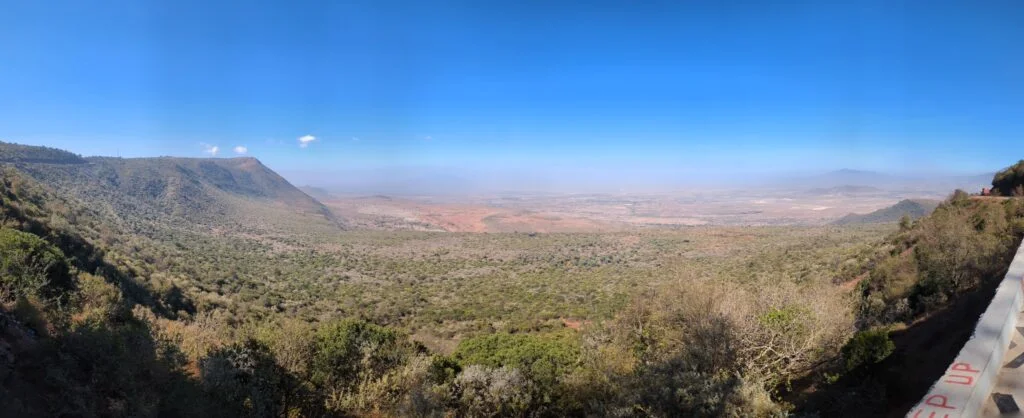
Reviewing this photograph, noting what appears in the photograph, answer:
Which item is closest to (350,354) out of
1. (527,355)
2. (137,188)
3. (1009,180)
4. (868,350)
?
(527,355)

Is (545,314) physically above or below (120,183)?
below

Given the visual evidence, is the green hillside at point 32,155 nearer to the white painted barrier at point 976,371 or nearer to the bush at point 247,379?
the bush at point 247,379

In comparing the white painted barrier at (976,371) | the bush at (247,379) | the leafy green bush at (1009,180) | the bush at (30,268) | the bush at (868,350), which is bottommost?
the bush at (247,379)

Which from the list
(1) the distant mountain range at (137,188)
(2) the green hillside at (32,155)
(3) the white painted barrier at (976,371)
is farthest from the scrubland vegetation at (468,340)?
(2) the green hillside at (32,155)

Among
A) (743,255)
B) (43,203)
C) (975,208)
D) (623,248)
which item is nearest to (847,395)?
(975,208)

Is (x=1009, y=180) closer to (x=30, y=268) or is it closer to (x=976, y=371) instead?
(x=976, y=371)

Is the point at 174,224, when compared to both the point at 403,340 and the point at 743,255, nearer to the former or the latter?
the point at 403,340
